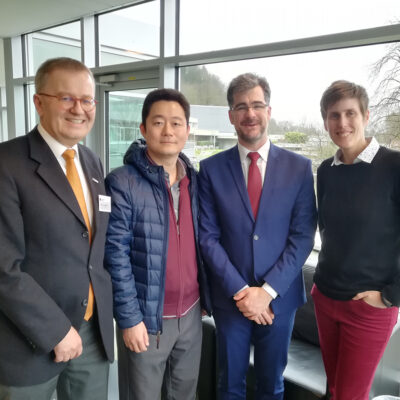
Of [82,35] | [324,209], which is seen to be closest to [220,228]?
[324,209]

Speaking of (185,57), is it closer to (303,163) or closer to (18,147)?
(303,163)

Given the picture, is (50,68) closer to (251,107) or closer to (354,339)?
(251,107)

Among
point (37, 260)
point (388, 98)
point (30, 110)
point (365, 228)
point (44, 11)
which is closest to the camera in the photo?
point (37, 260)

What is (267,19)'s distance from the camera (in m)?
→ 3.12

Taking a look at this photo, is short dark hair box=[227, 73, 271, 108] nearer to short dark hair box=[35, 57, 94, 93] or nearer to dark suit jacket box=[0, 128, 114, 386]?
short dark hair box=[35, 57, 94, 93]

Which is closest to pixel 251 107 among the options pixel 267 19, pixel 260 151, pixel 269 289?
pixel 260 151

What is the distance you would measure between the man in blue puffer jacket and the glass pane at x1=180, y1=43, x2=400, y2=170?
126 centimetres

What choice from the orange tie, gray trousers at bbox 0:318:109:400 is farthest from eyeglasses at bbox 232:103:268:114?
gray trousers at bbox 0:318:109:400

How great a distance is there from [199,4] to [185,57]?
55 centimetres

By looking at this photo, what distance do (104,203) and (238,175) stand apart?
0.66 meters

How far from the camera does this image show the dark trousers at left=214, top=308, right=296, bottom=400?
179 cm

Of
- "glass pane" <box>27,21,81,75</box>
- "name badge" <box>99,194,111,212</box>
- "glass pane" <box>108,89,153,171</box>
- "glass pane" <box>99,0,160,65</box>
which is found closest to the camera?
"name badge" <box>99,194,111,212</box>

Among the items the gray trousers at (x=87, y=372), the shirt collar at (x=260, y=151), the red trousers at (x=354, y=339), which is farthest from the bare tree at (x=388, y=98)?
the gray trousers at (x=87, y=372)

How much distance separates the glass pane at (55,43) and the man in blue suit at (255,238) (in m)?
3.74
